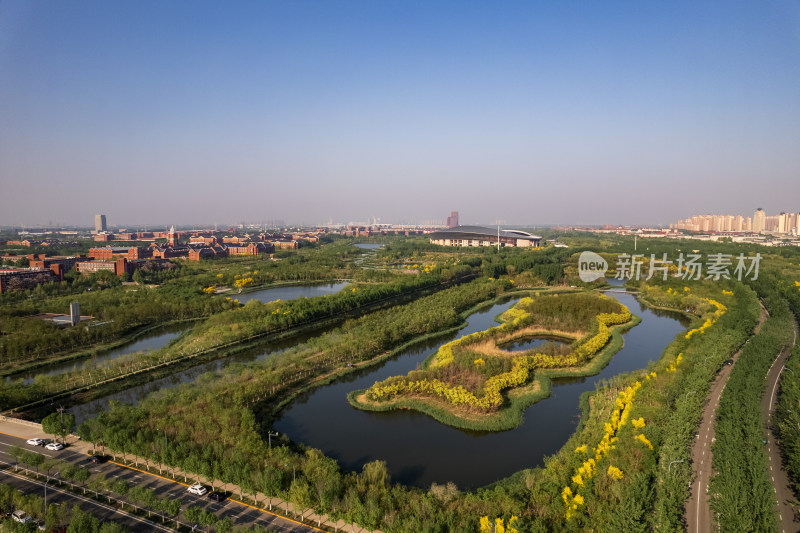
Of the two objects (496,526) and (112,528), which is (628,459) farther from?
(112,528)

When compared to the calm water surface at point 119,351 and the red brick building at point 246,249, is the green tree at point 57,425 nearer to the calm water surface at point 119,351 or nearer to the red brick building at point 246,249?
the calm water surface at point 119,351

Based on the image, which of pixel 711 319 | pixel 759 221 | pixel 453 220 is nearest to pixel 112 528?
pixel 711 319

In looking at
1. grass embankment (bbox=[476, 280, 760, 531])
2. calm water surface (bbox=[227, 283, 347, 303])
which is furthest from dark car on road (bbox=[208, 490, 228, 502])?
calm water surface (bbox=[227, 283, 347, 303])

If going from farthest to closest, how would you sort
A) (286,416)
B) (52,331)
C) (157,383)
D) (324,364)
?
(52,331) → (324,364) → (157,383) → (286,416)

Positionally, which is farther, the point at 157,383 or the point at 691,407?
the point at 157,383

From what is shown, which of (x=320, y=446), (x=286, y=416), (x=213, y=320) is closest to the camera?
(x=320, y=446)

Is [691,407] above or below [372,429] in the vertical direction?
above

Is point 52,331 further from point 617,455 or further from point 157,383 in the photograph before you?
point 617,455

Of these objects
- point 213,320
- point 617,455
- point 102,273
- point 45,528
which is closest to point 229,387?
point 45,528

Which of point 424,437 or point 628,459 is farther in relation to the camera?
point 424,437
